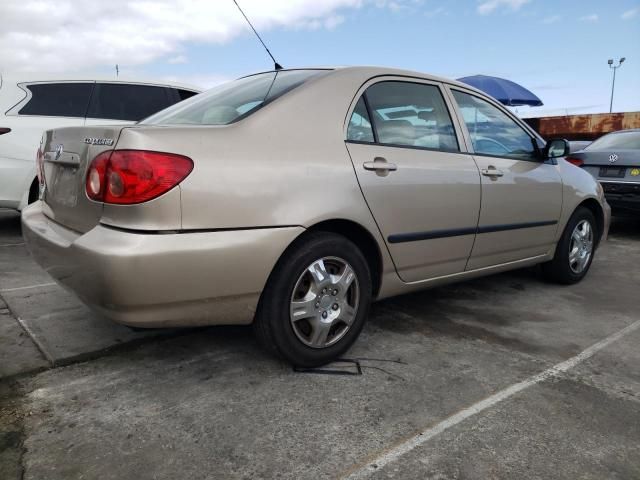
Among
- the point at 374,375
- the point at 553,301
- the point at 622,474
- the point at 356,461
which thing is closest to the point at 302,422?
the point at 356,461

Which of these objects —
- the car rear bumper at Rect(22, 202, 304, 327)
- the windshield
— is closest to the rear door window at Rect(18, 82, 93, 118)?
the car rear bumper at Rect(22, 202, 304, 327)

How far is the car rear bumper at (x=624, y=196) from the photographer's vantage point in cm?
598

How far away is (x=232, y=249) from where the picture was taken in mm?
2113

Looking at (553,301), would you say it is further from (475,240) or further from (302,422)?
(302,422)

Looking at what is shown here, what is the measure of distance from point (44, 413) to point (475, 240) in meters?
2.43

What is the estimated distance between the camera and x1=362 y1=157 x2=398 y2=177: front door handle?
259 centimetres

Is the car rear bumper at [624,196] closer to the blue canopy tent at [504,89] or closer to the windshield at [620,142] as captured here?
the windshield at [620,142]

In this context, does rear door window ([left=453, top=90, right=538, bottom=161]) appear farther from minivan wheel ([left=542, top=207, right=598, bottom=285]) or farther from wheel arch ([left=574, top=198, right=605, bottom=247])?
wheel arch ([left=574, top=198, right=605, bottom=247])

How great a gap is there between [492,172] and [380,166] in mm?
986

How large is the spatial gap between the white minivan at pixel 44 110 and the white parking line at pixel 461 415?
4378 millimetres

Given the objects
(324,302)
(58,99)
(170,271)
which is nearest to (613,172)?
(324,302)

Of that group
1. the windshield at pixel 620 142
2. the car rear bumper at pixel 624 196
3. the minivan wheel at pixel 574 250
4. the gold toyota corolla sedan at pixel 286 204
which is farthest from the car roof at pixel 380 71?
the windshield at pixel 620 142

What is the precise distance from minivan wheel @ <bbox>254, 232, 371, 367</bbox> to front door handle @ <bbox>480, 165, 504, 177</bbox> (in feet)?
3.60

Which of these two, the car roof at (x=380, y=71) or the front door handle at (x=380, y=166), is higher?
the car roof at (x=380, y=71)
